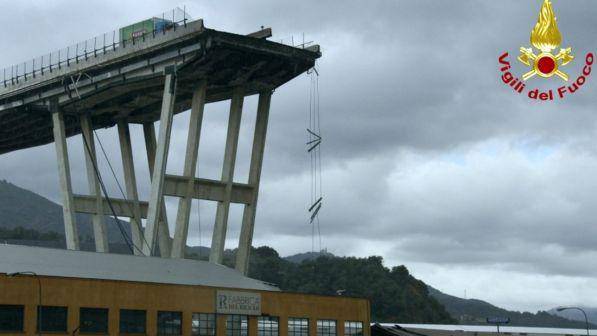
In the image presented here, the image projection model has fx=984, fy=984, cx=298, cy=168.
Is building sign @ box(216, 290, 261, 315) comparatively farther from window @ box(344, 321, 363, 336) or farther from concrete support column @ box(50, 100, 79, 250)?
concrete support column @ box(50, 100, 79, 250)

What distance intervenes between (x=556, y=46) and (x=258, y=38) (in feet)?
103

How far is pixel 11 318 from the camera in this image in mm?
65000

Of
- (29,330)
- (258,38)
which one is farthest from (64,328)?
(258,38)

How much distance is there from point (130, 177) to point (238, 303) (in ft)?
107

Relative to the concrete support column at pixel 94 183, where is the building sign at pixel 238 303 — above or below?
below

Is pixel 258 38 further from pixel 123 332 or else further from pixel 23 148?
pixel 23 148

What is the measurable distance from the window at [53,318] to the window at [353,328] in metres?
27.7

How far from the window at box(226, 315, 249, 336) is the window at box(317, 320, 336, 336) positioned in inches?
310

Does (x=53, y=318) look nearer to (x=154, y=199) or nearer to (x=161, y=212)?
(x=154, y=199)

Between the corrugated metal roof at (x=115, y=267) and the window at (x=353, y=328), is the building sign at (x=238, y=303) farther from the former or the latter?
the window at (x=353, y=328)

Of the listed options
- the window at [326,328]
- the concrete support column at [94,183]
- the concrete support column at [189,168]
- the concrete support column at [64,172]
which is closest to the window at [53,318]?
the window at [326,328]

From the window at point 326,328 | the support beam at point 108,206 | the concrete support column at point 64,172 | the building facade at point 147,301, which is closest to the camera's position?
the building facade at point 147,301

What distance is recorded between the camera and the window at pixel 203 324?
75.2 meters

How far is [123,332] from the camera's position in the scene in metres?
70.6
